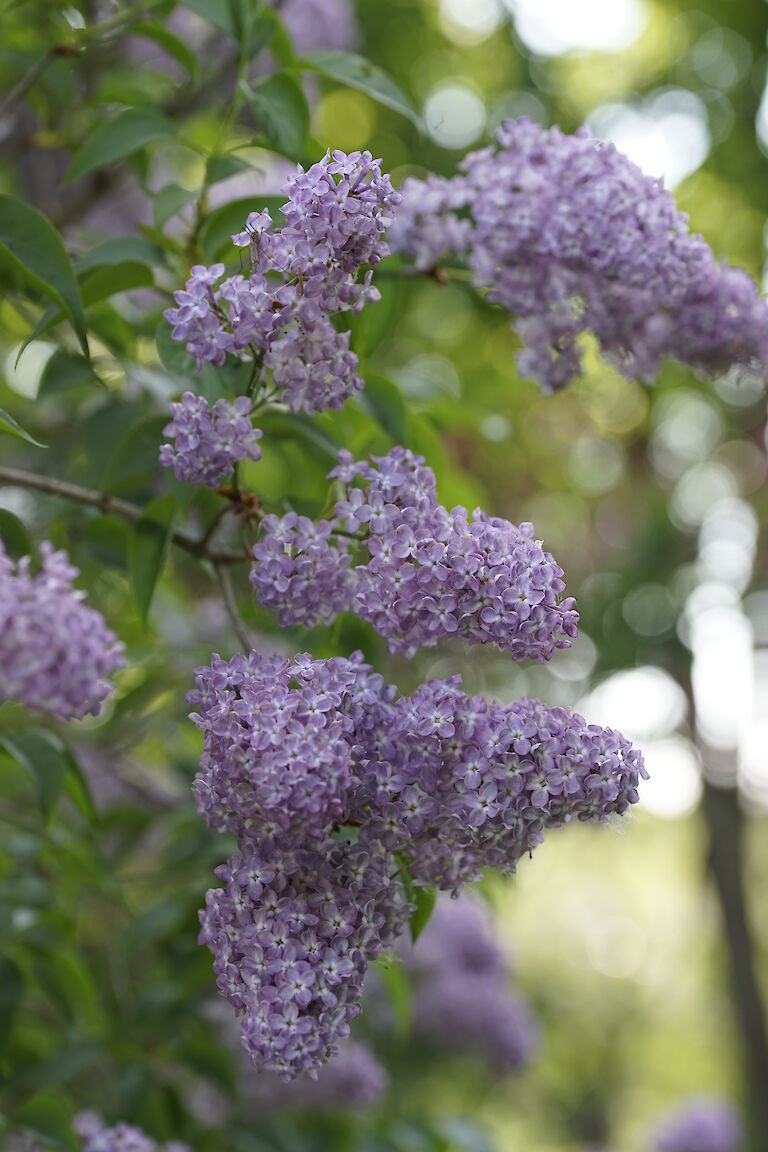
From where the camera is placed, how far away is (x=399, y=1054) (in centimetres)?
336

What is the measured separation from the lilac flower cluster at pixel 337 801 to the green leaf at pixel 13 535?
0.34m

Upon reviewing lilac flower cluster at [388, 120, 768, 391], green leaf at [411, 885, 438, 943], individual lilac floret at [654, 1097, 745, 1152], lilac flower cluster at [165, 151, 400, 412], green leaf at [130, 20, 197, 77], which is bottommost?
individual lilac floret at [654, 1097, 745, 1152]

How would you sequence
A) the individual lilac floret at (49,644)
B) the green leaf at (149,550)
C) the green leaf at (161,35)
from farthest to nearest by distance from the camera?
1. the green leaf at (161,35)
2. the green leaf at (149,550)
3. the individual lilac floret at (49,644)

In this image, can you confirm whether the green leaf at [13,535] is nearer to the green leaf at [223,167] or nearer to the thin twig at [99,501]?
the thin twig at [99,501]

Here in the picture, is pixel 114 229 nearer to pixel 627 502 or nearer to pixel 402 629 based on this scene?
pixel 402 629

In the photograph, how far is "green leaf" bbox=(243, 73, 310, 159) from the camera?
1.21 meters

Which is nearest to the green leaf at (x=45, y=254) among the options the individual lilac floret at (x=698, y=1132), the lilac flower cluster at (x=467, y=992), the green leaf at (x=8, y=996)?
the green leaf at (x=8, y=996)

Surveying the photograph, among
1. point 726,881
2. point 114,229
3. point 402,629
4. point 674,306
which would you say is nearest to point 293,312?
point 402,629

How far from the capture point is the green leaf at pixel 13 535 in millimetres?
1146

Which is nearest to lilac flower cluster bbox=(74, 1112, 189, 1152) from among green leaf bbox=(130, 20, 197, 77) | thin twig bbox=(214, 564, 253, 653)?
thin twig bbox=(214, 564, 253, 653)

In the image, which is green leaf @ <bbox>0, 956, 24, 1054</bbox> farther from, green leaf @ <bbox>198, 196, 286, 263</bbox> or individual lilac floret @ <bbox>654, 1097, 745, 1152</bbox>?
individual lilac floret @ <bbox>654, 1097, 745, 1152</bbox>

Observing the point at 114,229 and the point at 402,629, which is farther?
the point at 114,229

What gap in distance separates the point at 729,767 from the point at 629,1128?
247 inches

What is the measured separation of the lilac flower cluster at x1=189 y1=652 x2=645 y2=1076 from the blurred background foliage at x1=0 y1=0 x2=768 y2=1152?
0.23m
